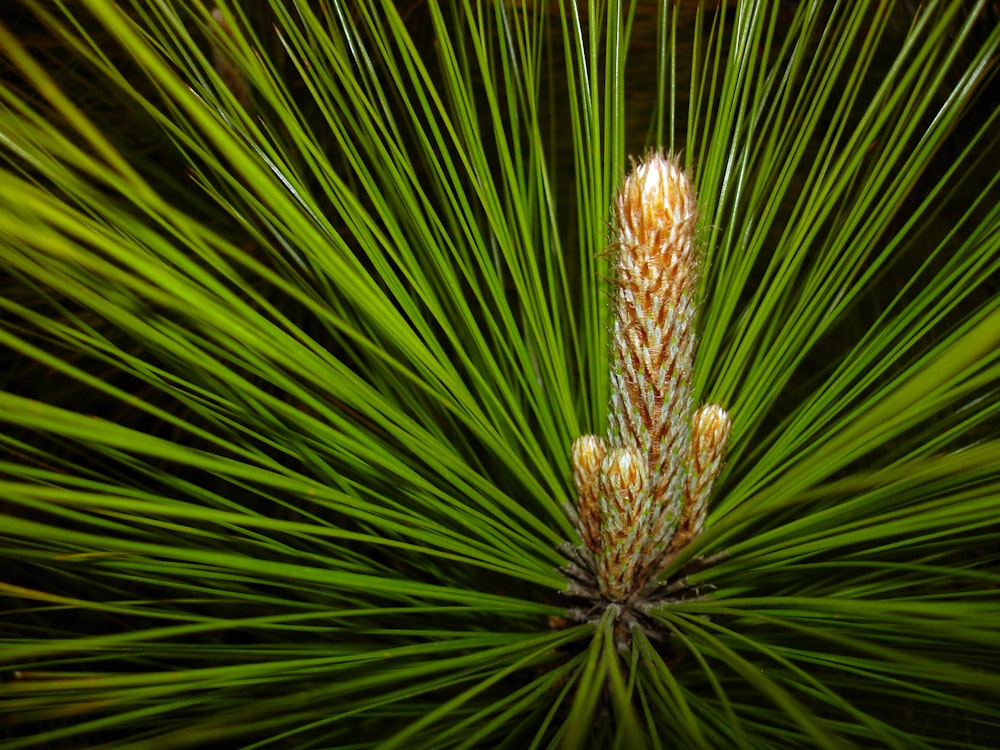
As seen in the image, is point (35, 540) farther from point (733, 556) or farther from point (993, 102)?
point (993, 102)

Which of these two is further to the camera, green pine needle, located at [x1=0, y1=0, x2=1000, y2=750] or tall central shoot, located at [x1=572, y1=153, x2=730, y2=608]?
tall central shoot, located at [x1=572, y1=153, x2=730, y2=608]

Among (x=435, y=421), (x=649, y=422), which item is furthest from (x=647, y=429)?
(x=435, y=421)

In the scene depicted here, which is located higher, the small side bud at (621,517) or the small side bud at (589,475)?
the small side bud at (589,475)

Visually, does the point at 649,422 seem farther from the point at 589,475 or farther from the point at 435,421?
the point at 435,421

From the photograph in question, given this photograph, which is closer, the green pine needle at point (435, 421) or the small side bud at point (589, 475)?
the green pine needle at point (435, 421)

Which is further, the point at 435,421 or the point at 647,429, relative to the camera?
the point at 435,421

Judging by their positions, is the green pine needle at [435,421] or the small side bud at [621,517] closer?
the green pine needle at [435,421]

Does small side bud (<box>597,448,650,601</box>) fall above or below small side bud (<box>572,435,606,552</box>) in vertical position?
below
